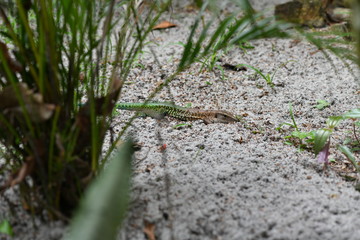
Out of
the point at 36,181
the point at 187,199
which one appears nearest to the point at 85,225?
the point at 36,181

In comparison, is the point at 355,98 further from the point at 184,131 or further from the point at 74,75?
the point at 74,75

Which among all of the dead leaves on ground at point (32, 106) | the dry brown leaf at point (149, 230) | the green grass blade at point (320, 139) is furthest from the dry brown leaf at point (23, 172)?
the green grass blade at point (320, 139)

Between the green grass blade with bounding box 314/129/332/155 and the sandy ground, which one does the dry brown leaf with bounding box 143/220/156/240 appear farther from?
the green grass blade with bounding box 314/129/332/155

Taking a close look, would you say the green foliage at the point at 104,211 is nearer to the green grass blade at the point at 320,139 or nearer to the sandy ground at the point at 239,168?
the sandy ground at the point at 239,168

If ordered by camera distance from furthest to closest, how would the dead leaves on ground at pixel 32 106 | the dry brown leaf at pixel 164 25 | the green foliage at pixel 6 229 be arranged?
the dry brown leaf at pixel 164 25, the green foliage at pixel 6 229, the dead leaves on ground at pixel 32 106

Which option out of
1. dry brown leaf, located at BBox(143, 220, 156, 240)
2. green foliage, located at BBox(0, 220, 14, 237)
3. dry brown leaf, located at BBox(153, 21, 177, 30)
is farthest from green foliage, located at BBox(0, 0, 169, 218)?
dry brown leaf, located at BBox(153, 21, 177, 30)

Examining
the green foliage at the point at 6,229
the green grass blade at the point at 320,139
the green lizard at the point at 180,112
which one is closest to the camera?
the green foliage at the point at 6,229
